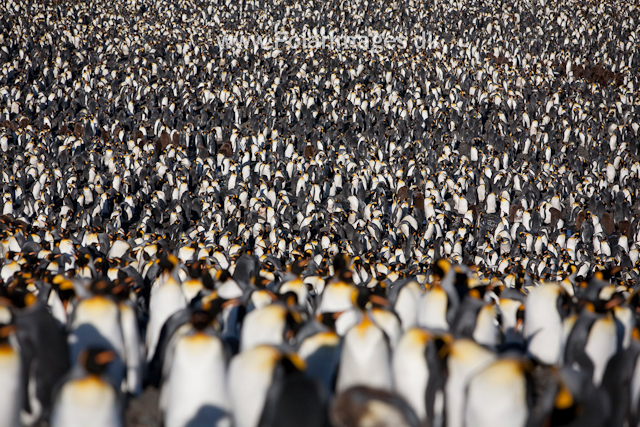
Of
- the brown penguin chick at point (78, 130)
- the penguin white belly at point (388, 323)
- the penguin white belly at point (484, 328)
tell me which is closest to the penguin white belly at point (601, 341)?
the penguin white belly at point (484, 328)

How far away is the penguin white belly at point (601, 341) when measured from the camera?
3738mm

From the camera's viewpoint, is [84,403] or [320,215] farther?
[320,215]

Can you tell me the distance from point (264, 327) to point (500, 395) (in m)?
1.67

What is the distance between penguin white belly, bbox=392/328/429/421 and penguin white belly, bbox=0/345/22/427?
7.58ft

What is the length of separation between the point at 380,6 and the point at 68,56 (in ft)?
67.6

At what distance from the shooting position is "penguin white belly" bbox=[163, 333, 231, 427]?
10.2ft

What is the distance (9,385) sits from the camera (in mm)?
3008

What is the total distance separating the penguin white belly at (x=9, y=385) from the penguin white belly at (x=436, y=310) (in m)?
2.98

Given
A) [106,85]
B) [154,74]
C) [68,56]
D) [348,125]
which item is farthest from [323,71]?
[68,56]

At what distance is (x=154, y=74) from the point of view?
24484mm

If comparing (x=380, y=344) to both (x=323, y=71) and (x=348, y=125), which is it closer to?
(x=348, y=125)

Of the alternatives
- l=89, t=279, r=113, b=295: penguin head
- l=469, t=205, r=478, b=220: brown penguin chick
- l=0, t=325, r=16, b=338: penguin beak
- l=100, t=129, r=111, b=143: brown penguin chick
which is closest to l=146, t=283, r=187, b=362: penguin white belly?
l=89, t=279, r=113, b=295: penguin head

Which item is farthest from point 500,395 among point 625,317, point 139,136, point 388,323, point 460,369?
point 139,136

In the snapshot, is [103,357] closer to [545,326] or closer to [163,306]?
[163,306]
